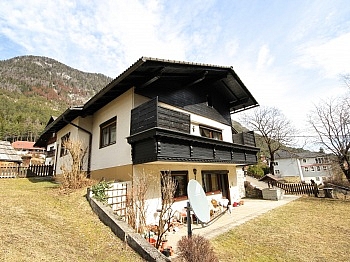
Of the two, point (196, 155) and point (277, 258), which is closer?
point (277, 258)

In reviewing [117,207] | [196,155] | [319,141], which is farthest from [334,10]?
[319,141]

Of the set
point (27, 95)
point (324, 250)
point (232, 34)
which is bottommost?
point (324, 250)

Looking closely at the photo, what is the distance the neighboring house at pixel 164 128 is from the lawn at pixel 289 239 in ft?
10.4

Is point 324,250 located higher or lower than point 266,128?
lower

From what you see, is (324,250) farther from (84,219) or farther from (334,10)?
(334,10)

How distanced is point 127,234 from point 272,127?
3321 centimetres

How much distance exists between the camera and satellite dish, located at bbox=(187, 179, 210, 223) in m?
6.00

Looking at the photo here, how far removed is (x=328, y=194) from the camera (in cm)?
1553

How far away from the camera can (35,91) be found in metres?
113

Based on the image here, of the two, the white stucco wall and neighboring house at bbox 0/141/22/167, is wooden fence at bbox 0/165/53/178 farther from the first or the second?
the white stucco wall

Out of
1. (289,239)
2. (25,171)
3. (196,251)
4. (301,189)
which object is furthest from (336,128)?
(25,171)

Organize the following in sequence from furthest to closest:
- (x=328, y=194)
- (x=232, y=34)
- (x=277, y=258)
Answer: (x=328, y=194) → (x=232, y=34) → (x=277, y=258)

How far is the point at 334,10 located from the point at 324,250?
9363 millimetres

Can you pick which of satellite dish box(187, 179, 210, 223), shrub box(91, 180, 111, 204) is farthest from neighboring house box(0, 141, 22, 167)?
satellite dish box(187, 179, 210, 223)
